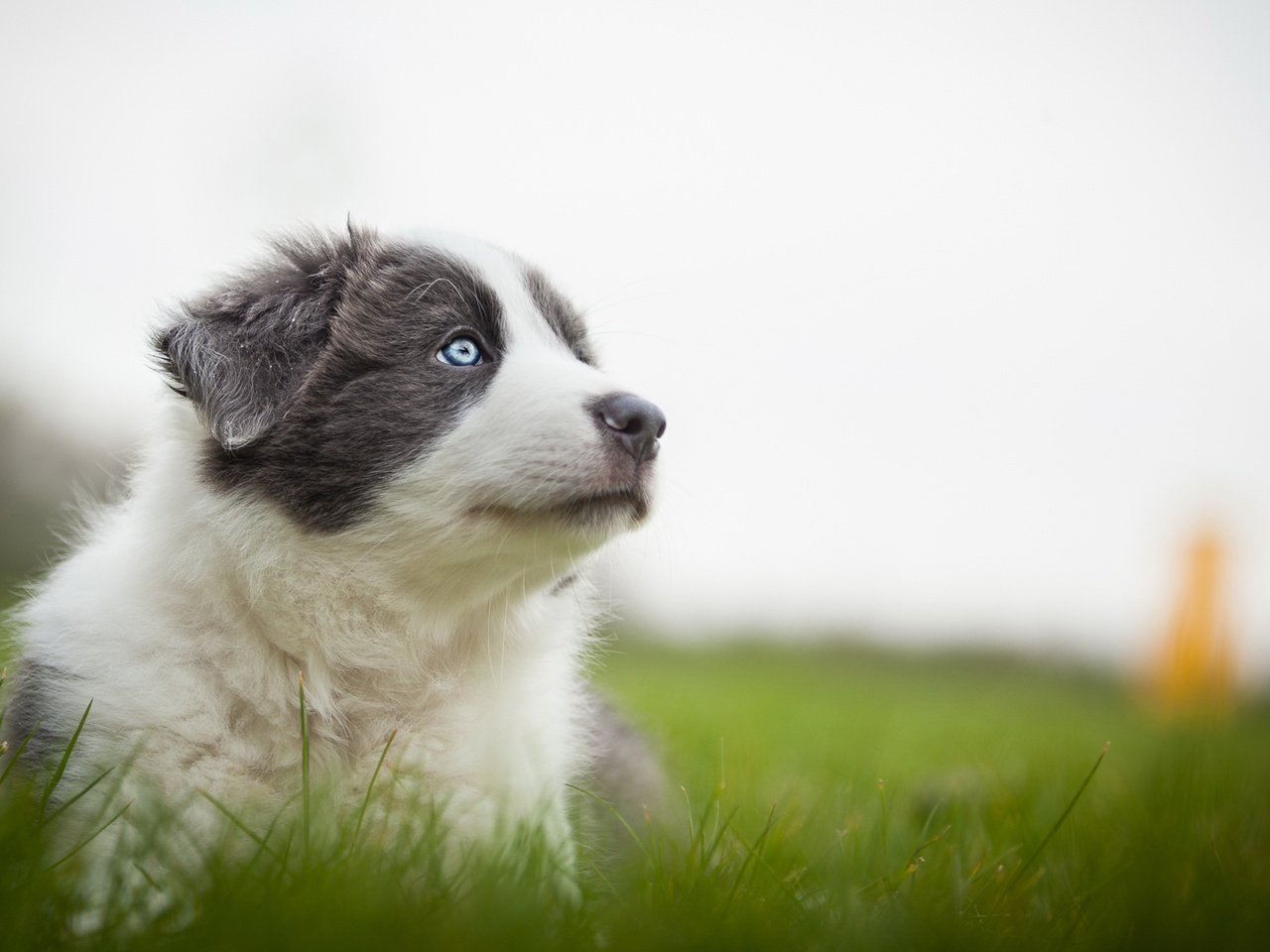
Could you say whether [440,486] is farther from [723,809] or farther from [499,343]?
[723,809]

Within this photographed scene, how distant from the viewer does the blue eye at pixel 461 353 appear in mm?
2773

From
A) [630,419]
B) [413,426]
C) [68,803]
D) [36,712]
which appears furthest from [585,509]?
[36,712]

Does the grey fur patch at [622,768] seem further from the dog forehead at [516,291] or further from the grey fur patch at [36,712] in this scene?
the grey fur patch at [36,712]

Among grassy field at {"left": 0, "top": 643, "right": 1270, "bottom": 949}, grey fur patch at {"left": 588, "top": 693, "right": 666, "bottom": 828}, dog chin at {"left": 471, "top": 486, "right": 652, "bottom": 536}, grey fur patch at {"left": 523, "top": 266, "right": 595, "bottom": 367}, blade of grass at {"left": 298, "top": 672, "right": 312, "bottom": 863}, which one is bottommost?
grey fur patch at {"left": 588, "top": 693, "right": 666, "bottom": 828}

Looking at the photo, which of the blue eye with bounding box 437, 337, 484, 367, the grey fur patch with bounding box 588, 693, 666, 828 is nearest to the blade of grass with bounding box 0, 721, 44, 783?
the blue eye with bounding box 437, 337, 484, 367

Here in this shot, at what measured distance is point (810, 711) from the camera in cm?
870

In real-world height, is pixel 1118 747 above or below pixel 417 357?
below

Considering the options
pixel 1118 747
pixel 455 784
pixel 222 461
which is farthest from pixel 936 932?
pixel 1118 747

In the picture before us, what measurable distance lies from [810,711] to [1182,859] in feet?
21.3

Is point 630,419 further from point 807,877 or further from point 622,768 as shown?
point 622,768

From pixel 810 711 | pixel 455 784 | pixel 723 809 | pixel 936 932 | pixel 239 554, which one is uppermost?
pixel 239 554

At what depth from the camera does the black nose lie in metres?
2.56

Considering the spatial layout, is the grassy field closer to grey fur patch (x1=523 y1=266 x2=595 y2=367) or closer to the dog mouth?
the dog mouth

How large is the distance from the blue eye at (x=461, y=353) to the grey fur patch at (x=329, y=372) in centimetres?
2
